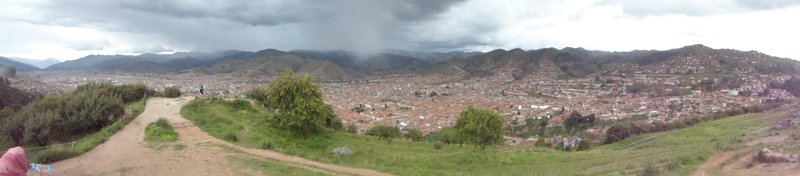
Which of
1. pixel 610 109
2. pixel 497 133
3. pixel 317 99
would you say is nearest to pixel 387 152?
pixel 317 99

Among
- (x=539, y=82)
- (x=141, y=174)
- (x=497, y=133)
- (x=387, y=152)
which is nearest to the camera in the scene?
(x=141, y=174)

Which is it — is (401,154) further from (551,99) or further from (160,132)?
(551,99)

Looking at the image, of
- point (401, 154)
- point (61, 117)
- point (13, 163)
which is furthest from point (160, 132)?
point (13, 163)

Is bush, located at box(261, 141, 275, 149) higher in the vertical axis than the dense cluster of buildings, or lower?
higher

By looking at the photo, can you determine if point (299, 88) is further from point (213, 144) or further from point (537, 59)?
point (537, 59)

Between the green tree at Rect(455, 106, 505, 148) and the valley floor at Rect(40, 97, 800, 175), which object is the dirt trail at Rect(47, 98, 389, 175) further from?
the green tree at Rect(455, 106, 505, 148)

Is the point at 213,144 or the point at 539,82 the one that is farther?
the point at 539,82

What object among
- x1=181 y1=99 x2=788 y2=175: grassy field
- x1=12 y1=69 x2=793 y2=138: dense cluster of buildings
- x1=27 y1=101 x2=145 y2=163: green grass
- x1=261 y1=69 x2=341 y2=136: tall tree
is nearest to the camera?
x1=27 y1=101 x2=145 y2=163: green grass

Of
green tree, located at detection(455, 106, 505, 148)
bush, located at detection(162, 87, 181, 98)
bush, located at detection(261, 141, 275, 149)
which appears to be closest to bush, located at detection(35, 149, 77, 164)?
bush, located at detection(261, 141, 275, 149)
